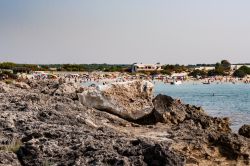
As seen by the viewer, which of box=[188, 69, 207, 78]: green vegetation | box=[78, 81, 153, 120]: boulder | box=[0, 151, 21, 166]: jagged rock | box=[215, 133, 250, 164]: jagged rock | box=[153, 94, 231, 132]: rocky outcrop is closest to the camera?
box=[0, 151, 21, 166]: jagged rock

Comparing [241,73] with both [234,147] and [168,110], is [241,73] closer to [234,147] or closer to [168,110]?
[168,110]

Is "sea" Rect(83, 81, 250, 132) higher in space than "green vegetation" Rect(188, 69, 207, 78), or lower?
higher

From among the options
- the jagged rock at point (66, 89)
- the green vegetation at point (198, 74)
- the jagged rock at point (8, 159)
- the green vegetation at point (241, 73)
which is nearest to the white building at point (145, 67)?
the green vegetation at point (198, 74)

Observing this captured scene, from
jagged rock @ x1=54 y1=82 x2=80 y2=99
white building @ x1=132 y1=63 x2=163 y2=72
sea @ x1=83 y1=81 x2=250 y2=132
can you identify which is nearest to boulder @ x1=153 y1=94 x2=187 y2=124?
jagged rock @ x1=54 y1=82 x2=80 y2=99

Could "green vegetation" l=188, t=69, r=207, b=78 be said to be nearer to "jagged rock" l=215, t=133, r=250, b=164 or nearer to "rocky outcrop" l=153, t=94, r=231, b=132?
"rocky outcrop" l=153, t=94, r=231, b=132

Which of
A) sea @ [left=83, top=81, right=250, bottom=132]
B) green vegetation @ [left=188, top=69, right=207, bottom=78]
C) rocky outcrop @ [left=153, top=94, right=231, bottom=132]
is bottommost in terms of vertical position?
green vegetation @ [left=188, top=69, right=207, bottom=78]

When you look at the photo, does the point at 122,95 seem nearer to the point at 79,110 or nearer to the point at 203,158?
the point at 79,110

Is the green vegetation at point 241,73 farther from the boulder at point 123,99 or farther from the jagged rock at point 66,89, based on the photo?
the boulder at point 123,99

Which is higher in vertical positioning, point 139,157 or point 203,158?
point 139,157

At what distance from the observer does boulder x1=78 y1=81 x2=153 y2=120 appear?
59.3 feet

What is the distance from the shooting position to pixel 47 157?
7645 millimetres

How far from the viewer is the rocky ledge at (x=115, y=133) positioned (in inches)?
295

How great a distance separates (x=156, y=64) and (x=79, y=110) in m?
182

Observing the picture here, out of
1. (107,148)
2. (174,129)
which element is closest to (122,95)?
(174,129)
